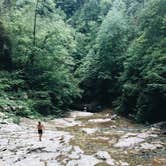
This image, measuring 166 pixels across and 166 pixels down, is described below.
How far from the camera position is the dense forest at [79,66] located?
1347 inches

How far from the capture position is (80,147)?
22359 mm

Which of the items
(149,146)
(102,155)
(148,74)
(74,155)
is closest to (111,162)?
(102,155)

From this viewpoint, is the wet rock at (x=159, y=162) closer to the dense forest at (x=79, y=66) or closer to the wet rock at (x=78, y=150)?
the wet rock at (x=78, y=150)

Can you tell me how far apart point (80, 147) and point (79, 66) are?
1375 inches

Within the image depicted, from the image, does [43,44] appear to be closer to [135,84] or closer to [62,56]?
[62,56]

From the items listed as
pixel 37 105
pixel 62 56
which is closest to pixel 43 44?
pixel 62 56

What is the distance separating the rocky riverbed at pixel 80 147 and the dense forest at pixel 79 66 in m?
5.07

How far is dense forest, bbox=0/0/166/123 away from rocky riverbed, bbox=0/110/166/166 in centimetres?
507

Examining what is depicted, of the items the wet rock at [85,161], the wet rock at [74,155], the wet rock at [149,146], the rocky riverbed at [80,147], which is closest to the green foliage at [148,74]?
the rocky riverbed at [80,147]

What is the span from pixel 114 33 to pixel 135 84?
13.7 meters

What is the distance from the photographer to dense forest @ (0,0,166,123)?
34219 mm

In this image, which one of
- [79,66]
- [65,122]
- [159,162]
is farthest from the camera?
[79,66]

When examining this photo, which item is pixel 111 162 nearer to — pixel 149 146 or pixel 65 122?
pixel 149 146

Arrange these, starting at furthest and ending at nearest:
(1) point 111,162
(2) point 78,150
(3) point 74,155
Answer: (2) point 78,150
(3) point 74,155
(1) point 111,162
